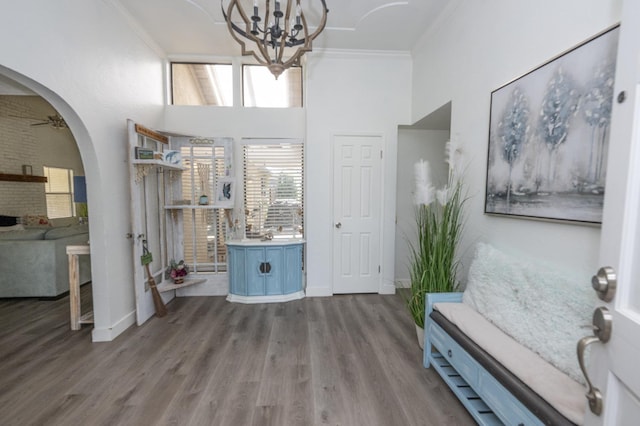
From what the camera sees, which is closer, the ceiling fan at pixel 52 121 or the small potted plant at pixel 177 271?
the small potted plant at pixel 177 271

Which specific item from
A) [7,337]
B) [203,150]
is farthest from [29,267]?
[203,150]

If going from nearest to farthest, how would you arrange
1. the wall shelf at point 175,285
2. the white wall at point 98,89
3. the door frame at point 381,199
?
1. the white wall at point 98,89
2. the wall shelf at point 175,285
3. the door frame at point 381,199

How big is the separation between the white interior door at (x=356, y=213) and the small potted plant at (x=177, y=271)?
199 cm

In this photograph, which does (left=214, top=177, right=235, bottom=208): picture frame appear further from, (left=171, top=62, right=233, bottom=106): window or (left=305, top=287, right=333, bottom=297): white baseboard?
(left=305, top=287, right=333, bottom=297): white baseboard

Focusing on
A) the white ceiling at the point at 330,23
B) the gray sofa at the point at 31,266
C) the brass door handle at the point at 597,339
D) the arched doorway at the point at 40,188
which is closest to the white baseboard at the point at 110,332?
the arched doorway at the point at 40,188

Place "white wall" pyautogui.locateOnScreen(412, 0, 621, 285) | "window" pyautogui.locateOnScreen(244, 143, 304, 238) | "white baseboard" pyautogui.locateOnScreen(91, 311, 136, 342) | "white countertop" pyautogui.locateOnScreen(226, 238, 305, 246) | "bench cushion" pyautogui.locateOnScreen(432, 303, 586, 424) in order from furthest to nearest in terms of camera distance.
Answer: "window" pyautogui.locateOnScreen(244, 143, 304, 238), "white countertop" pyautogui.locateOnScreen(226, 238, 305, 246), "white baseboard" pyautogui.locateOnScreen(91, 311, 136, 342), "white wall" pyautogui.locateOnScreen(412, 0, 621, 285), "bench cushion" pyautogui.locateOnScreen(432, 303, 586, 424)

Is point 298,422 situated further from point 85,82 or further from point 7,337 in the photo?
point 85,82

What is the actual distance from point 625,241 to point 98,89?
3.54m

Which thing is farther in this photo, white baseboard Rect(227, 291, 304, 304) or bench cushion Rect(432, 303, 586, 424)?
white baseboard Rect(227, 291, 304, 304)

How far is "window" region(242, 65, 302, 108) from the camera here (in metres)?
3.68

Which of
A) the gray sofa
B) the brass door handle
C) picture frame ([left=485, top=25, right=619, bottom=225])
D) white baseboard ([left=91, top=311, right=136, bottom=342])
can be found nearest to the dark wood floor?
white baseboard ([left=91, top=311, right=136, bottom=342])

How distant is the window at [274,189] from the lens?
364 centimetres

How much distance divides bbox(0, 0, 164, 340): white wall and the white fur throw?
3.21m

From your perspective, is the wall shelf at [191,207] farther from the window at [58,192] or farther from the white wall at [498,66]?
the window at [58,192]
